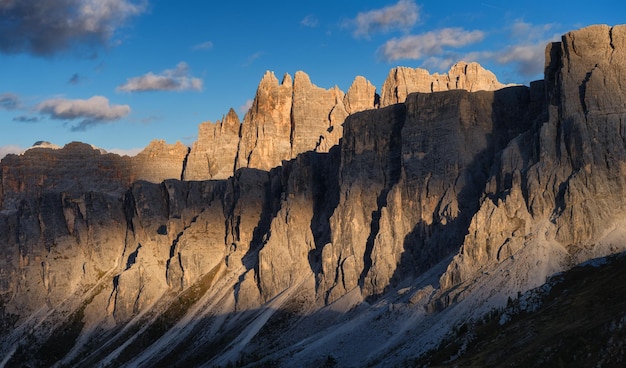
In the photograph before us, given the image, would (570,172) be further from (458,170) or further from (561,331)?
(561,331)

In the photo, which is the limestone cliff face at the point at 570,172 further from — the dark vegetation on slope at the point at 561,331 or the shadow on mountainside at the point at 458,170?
the dark vegetation on slope at the point at 561,331

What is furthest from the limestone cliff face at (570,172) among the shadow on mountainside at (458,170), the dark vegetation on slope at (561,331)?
the dark vegetation on slope at (561,331)

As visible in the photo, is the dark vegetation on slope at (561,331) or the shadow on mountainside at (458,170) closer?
the dark vegetation on slope at (561,331)

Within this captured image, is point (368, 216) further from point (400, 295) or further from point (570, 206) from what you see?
point (570, 206)

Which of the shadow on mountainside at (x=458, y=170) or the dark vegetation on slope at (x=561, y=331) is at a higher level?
the shadow on mountainside at (x=458, y=170)

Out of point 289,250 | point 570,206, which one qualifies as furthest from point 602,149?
point 289,250

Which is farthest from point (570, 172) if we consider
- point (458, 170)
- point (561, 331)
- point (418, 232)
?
point (561, 331)

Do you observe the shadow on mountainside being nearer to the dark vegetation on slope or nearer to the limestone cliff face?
the limestone cliff face

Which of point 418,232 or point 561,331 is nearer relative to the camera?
point 561,331

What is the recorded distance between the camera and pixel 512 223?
450 feet

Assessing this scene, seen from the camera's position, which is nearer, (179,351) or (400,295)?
(400,295)

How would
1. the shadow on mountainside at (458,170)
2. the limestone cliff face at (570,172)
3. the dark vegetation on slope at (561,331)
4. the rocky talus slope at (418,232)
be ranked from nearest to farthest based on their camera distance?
1. the dark vegetation on slope at (561,331)
2. the rocky talus slope at (418,232)
3. the limestone cliff face at (570,172)
4. the shadow on mountainside at (458,170)

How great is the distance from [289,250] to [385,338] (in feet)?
184

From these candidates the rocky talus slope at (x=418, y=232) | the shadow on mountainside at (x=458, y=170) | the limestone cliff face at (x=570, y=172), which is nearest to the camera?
the rocky talus slope at (x=418, y=232)
